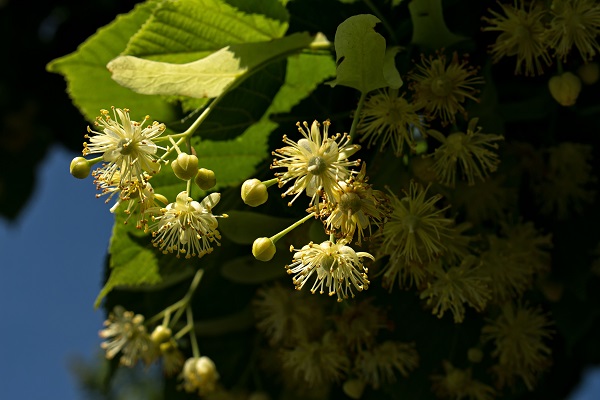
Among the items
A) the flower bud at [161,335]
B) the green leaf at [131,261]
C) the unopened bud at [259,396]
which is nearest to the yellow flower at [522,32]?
the green leaf at [131,261]

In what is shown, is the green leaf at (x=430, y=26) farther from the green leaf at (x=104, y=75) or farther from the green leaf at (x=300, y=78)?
the green leaf at (x=104, y=75)

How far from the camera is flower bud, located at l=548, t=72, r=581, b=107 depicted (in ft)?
3.59

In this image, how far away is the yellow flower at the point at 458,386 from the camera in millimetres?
1255

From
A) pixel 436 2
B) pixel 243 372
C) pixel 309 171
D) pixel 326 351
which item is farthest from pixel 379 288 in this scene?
pixel 243 372

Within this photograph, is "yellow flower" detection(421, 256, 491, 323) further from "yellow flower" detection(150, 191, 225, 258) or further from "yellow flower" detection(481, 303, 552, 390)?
"yellow flower" detection(150, 191, 225, 258)

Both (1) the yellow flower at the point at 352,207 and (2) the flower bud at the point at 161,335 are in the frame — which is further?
(2) the flower bud at the point at 161,335

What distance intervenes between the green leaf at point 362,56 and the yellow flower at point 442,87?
10 cm

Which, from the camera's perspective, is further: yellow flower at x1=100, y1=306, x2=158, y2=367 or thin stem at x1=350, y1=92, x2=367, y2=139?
yellow flower at x1=100, y1=306, x2=158, y2=367

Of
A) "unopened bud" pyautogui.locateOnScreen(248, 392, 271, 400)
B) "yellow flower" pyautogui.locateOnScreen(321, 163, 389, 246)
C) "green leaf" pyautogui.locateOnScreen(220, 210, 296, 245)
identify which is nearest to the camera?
"yellow flower" pyautogui.locateOnScreen(321, 163, 389, 246)

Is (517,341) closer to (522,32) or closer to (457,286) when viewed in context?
(457,286)

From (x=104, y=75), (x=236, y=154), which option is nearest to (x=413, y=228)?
(x=236, y=154)

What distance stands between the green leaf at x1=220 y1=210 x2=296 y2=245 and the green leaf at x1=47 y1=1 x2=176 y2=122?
29 cm

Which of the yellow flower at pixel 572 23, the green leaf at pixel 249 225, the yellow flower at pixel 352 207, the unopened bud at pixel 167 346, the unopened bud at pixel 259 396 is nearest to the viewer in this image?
the yellow flower at pixel 352 207

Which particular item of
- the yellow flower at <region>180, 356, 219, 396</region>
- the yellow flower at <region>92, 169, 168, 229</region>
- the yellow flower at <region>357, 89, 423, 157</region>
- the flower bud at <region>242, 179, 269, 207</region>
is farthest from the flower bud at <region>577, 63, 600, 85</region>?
the yellow flower at <region>180, 356, 219, 396</region>
